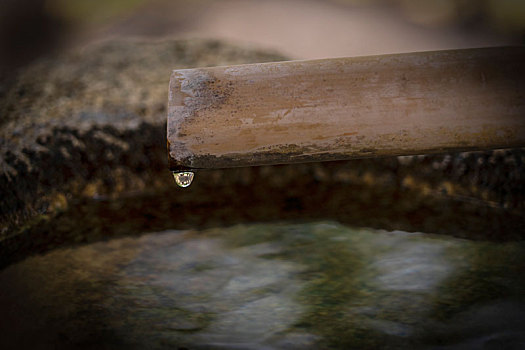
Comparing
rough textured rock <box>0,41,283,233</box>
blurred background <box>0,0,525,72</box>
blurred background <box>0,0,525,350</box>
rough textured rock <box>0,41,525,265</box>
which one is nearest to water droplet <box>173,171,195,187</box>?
blurred background <box>0,0,525,350</box>

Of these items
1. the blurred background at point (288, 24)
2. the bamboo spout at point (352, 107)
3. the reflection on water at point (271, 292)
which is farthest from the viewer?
the blurred background at point (288, 24)

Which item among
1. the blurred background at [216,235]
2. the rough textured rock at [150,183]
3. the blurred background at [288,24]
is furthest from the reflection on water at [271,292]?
the blurred background at [288,24]

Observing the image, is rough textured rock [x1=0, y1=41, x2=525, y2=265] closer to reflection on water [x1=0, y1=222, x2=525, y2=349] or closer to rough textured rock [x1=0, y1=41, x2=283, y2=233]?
rough textured rock [x1=0, y1=41, x2=283, y2=233]

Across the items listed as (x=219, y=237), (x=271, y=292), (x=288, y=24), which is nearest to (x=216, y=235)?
(x=219, y=237)

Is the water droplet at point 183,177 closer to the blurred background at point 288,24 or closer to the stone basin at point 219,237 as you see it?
the stone basin at point 219,237

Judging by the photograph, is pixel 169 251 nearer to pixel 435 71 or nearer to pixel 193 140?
pixel 193 140

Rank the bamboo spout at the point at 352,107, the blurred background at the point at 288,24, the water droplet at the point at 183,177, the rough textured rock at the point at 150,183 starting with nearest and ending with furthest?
the bamboo spout at the point at 352,107
the water droplet at the point at 183,177
the rough textured rock at the point at 150,183
the blurred background at the point at 288,24

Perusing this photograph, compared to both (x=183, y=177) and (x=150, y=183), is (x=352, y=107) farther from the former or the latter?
(x=150, y=183)

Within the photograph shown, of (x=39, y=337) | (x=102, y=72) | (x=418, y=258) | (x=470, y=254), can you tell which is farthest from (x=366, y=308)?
(x=102, y=72)
